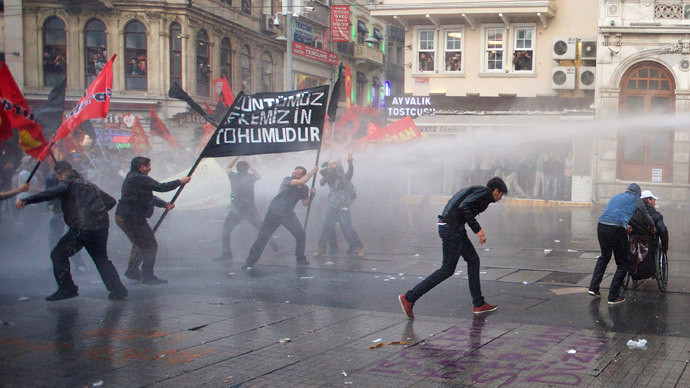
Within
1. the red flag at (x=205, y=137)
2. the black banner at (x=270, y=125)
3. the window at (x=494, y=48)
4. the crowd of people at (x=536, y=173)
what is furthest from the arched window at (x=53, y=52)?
the black banner at (x=270, y=125)

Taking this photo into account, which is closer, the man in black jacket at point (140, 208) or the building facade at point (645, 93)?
the man in black jacket at point (140, 208)

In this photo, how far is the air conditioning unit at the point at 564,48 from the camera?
2425 centimetres

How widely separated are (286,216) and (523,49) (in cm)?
1669

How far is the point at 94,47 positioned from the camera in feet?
93.6

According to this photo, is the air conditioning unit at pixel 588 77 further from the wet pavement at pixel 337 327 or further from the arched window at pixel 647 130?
the wet pavement at pixel 337 327

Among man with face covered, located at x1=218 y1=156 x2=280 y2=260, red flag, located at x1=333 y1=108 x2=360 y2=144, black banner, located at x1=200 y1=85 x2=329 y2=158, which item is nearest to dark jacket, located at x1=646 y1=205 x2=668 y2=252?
black banner, located at x1=200 y1=85 x2=329 y2=158

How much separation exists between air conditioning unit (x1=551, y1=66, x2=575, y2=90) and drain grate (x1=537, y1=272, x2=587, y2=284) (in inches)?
601

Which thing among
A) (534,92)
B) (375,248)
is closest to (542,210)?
(534,92)

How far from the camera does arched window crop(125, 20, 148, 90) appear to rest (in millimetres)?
28578

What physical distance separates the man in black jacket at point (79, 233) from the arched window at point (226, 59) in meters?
23.7

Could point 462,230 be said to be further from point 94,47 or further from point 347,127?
point 94,47

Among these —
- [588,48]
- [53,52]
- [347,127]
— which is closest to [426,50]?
[588,48]

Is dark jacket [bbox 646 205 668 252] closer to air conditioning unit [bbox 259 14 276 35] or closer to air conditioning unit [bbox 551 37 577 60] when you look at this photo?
air conditioning unit [bbox 551 37 577 60]

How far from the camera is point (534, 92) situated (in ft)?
83.3
